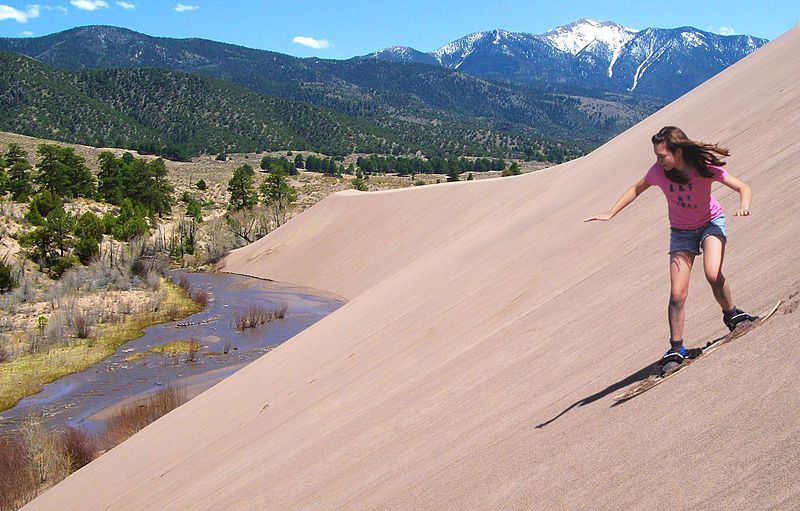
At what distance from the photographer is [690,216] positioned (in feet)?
18.1

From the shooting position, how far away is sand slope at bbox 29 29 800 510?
4441mm

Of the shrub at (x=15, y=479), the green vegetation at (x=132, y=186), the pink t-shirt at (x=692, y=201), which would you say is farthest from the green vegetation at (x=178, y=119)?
the pink t-shirt at (x=692, y=201)

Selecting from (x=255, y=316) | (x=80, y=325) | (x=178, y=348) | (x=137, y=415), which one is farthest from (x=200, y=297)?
(x=137, y=415)

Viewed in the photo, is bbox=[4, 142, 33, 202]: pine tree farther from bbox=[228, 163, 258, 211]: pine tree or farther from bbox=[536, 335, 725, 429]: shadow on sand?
bbox=[536, 335, 725, 429]: shadow on sand

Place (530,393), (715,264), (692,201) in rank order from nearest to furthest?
1. (715,264)
2. (692,201)
3. (530,393)

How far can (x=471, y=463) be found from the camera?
18.2 feet

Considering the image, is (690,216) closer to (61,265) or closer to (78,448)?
(78,448)

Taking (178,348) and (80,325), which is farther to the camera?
(80,325)

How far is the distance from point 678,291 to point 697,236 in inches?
16.2

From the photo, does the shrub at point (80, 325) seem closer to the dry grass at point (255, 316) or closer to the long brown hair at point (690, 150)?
the dry grass at point (255, 316)

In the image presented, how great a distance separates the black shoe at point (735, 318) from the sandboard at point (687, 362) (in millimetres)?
32

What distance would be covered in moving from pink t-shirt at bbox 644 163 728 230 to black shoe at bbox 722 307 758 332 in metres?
0.64

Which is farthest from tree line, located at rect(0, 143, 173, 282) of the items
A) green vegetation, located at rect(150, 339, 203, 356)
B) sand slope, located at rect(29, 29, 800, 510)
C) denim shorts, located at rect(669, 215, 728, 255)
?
denim shorts, located at rect(669, 215, 728, 255)

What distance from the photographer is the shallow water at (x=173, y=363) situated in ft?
60.1
